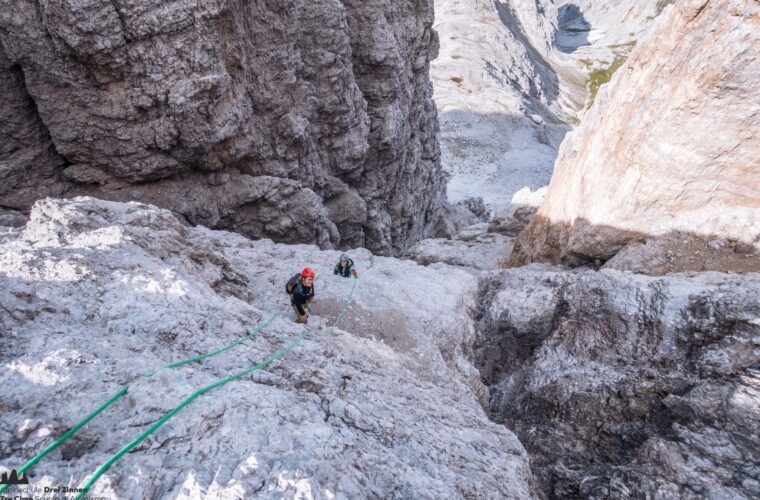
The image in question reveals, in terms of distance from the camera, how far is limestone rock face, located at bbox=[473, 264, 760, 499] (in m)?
6.43

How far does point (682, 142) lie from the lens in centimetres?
1310

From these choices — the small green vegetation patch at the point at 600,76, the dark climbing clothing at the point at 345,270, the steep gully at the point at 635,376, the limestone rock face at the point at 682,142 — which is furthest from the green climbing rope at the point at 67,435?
the small green vegetation patch at the point at 600,76

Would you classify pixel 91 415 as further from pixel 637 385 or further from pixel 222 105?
pixel 222 105

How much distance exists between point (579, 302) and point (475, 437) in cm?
553

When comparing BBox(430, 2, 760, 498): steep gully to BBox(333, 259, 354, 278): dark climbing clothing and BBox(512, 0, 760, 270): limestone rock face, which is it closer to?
BBox(512, 0, 760, 270): limestone rock face

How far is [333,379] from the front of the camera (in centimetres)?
746

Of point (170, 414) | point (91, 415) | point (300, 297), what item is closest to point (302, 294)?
point (300, 297)

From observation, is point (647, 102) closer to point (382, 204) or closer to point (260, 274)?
point (260, 274)

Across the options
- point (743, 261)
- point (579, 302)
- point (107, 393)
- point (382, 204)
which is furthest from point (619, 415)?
point (382, 204)

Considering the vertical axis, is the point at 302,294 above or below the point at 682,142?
below

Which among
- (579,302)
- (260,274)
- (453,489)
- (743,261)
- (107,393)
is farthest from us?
(260,274)

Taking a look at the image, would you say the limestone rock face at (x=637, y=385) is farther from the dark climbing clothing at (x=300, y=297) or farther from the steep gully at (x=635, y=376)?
the dark climbing clothing at (x=300, y=297)
